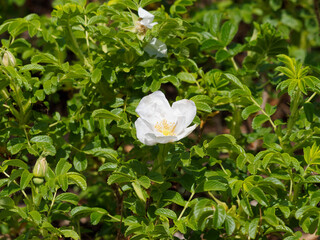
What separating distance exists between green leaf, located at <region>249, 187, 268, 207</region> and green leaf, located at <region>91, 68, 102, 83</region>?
0.61 meters

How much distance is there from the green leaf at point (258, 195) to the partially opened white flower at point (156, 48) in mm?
570

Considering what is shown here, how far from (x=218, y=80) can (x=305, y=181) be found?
0.47 metres

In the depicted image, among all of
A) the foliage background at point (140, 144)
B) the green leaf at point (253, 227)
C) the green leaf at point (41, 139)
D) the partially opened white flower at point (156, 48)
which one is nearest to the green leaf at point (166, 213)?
the foliage background at point (140, 144)

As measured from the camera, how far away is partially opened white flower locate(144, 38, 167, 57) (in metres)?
1.54

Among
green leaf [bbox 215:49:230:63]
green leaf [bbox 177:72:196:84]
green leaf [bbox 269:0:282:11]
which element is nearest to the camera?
green leaf [bbox 177:72:196:84]

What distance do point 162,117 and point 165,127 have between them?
1.6 inches

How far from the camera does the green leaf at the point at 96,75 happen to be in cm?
150

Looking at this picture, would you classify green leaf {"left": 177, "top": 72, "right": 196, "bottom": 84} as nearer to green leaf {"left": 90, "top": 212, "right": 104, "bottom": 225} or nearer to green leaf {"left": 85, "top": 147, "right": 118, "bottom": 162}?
green leaf {"left": 85, "top": 147, "right": 118, "bottom": 162}

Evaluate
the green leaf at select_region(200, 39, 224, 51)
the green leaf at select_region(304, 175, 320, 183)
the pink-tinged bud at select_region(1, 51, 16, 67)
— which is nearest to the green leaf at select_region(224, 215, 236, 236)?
the green leaf at select_region(304, 175, 320, 183)

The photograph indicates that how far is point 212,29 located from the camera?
1858 millimetres

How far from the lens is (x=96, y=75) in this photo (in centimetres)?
151

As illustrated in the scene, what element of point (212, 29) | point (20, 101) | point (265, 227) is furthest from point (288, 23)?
point (20, 101)

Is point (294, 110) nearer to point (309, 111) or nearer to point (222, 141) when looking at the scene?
point (309, 111)

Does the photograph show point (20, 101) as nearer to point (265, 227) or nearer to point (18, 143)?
point (18, 143)
